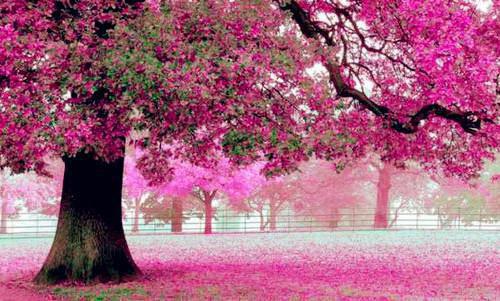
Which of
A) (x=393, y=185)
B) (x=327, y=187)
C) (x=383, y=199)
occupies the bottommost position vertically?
(x=383, y=199)

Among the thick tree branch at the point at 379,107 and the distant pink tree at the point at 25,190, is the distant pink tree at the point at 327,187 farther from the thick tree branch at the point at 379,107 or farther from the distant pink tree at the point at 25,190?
the thick tree branch at the point at 379,107

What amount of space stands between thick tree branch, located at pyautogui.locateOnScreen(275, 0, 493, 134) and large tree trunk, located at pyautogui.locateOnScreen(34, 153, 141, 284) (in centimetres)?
519

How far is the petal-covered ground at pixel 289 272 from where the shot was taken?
1302cm

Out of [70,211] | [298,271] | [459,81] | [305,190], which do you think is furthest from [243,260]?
[305,190]

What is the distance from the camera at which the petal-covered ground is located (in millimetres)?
13023

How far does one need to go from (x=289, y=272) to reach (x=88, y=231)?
5.00 metres

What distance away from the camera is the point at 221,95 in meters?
11.1

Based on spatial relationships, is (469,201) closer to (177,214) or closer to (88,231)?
(177,214)

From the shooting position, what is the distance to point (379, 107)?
1616 centimetres

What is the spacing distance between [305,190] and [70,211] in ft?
116

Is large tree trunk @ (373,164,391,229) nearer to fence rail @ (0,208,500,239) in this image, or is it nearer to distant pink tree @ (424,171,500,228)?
fence rail @ (0,208,500,239)

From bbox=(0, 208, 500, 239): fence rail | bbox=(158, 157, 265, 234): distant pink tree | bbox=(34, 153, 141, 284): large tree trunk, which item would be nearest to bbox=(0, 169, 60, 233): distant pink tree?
bbox=(0, 208, 500, 239): fence rail

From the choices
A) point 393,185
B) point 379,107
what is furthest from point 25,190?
point 379,107

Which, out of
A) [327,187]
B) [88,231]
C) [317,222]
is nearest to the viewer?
[88,231]
